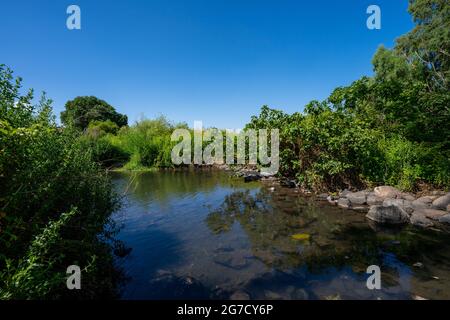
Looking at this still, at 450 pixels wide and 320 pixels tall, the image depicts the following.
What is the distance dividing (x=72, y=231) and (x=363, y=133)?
431 inches

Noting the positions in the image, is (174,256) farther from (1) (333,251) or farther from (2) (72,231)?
(1) (333,251)

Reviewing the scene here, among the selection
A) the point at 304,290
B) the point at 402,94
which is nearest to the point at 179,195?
the point at 304,290

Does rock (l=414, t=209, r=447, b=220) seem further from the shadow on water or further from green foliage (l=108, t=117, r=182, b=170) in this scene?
green foliage (l=108, t=117, r=182, b=170)

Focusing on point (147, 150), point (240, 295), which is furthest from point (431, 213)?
point (147, 150)

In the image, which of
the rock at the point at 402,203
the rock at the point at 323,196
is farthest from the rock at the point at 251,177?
the rock at the point at 402,203

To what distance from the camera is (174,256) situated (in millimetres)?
5715

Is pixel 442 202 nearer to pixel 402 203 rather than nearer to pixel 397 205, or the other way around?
pixel 402 203

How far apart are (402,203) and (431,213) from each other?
0.81 metres

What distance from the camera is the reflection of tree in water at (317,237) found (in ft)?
17.7

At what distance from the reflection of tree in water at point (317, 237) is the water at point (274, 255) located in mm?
21

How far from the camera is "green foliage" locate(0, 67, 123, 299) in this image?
8.77 ft

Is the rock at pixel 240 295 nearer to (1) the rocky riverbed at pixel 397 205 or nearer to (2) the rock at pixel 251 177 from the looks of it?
(1) the rocky riverbed at pixel 397 205

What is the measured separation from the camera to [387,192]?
9320 millimetres

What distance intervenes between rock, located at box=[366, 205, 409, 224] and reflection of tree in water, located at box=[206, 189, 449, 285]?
1.38ft
